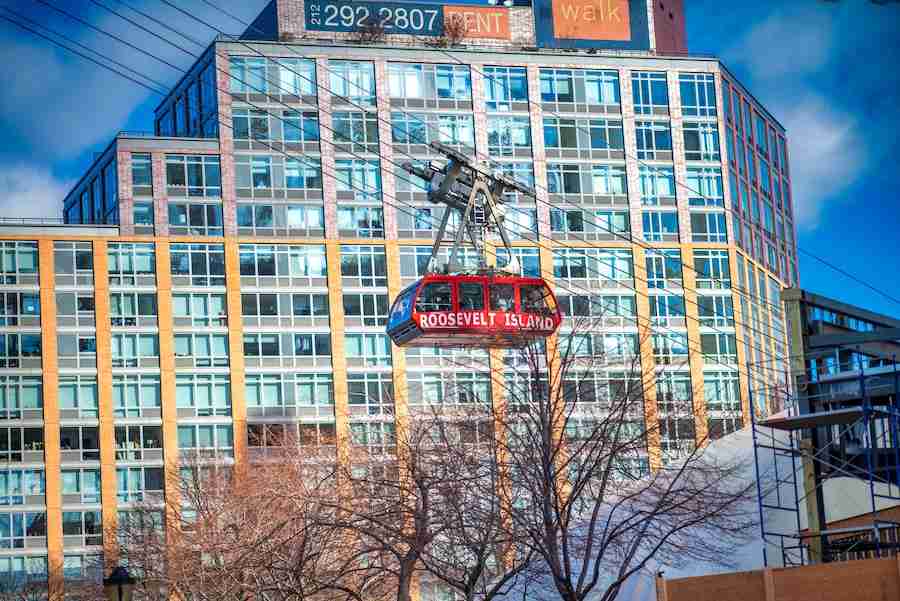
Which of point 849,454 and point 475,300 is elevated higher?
point 475,300

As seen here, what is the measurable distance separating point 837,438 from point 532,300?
25.5m

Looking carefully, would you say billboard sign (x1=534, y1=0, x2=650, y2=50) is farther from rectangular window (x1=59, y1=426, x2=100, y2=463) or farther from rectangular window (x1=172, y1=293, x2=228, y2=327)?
rectangular window (x1=59, y1=426, x2=100, y2=463)

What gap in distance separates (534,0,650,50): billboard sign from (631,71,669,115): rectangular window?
220cm

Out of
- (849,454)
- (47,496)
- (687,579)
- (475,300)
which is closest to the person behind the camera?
(687,579)

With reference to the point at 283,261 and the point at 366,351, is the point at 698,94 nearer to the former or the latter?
the point at 366,351

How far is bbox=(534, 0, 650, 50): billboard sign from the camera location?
122 meters

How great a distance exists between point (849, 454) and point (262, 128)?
68.6 metres

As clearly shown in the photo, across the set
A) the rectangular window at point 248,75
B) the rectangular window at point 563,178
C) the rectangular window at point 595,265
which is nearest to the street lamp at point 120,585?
the rectangular window at point 248,75

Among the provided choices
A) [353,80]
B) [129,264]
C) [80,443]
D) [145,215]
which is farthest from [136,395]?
[353,80]

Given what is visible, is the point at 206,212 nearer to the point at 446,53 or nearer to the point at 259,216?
the point at 259,216

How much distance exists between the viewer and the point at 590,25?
401 feet

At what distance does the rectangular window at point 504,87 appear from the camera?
120081 mm

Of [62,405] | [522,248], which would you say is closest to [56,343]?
[62,405]

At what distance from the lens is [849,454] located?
52750mm
